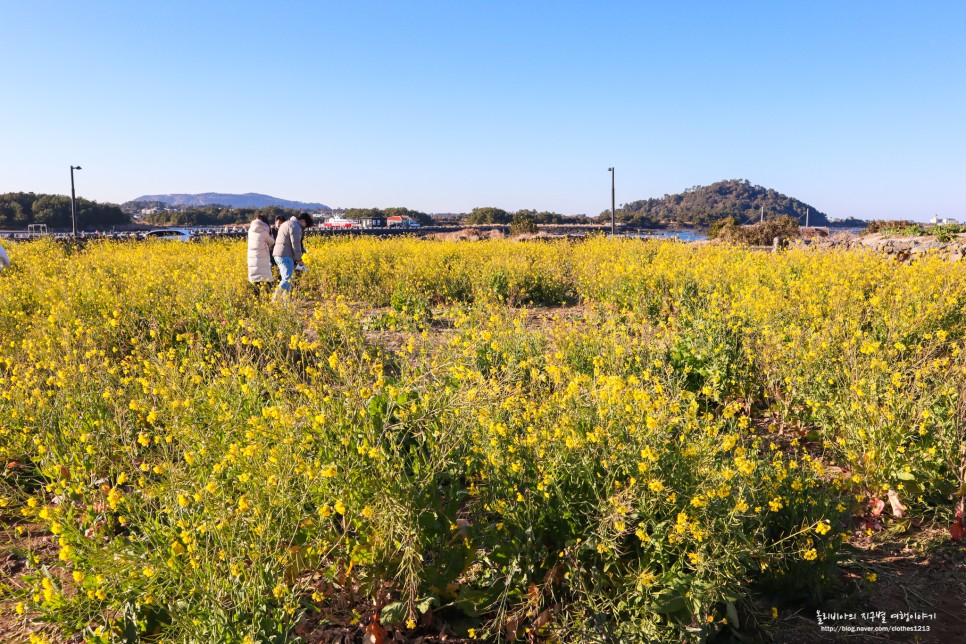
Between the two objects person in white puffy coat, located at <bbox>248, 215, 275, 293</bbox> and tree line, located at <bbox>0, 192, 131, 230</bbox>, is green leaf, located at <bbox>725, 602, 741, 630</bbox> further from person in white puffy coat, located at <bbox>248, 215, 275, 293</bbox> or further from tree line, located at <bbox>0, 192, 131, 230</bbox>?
tree line, located at <bbox>0, 192, 131, 230</bbox>

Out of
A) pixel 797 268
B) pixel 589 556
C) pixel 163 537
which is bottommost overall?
pixel 589 556

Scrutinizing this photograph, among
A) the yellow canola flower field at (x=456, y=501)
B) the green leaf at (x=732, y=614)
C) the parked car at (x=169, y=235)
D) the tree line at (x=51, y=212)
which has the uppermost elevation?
the tree line at (x=51, y=212)

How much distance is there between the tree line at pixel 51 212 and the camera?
200 feet

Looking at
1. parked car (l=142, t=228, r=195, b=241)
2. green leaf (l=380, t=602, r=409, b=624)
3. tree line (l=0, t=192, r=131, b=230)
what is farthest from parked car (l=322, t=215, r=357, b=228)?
green leaf (l=380, t=602, r=409, b=624)

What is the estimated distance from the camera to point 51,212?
61.6m

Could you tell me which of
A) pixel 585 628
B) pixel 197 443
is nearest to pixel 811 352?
pixel 585 628

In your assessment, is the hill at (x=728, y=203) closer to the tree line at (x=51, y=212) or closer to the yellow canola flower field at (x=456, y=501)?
the tree line at (x=51, y=212)

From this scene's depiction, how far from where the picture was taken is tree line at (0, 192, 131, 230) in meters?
60.8

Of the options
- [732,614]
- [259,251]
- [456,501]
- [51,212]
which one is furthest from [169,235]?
[51,212]

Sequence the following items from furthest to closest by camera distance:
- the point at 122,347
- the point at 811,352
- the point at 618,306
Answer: the point at 618,306, the point at 122,347, the point at 811,352

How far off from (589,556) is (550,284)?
8132 millimetres

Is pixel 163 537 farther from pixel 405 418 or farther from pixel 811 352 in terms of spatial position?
pixel 811 352

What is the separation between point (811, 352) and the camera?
12.7 feet

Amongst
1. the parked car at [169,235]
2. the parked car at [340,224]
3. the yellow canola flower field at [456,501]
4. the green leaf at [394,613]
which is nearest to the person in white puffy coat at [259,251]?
the yellow canola flower field at [456,501]
